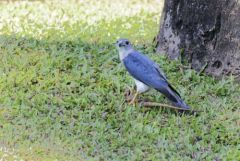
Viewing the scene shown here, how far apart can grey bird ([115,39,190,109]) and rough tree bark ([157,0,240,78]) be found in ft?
3.84

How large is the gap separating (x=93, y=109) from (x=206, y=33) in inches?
73.8

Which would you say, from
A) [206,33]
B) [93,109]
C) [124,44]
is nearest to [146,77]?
[124,44]

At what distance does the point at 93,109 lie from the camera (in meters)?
7.27

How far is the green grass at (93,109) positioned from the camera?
6.59 m

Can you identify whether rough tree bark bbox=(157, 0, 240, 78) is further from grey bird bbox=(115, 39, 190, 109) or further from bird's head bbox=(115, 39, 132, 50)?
bird's head bbox=(115, 39, 132, 50)

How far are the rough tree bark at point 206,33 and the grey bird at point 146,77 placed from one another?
117 centimetres

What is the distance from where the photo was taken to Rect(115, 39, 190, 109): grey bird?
7.22 m

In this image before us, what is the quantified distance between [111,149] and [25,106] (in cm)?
118

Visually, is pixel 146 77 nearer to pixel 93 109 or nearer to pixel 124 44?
pixel 124 44

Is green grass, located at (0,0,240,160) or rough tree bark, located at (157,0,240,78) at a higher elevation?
rough tree bark, located at (157,0,240,78)

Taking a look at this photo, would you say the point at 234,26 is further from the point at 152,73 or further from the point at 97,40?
the point at 97,40

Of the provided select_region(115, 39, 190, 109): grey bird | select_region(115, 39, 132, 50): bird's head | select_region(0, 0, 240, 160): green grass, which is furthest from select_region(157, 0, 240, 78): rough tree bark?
select_region(115, 39, 132, 50): bird's head

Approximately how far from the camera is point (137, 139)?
675 cm

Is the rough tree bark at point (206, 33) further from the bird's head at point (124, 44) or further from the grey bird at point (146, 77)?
the bird's head at point (124, 44)
